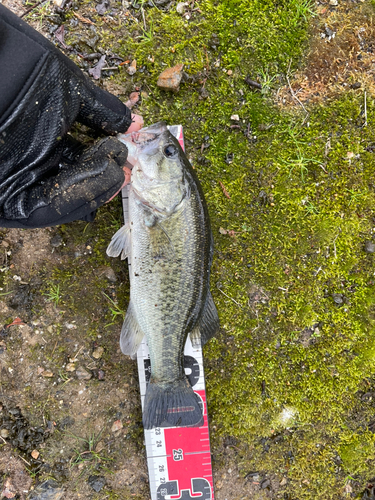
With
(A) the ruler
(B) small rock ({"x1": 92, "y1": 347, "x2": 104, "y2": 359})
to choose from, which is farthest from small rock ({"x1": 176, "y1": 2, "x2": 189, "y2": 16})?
(B) small rock ({"x1": 92, "y1": 347, "x2": 104, "y2": 359})

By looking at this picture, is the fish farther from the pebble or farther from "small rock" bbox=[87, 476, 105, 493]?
"small rock" bbox=[87, 476, 105, 493]

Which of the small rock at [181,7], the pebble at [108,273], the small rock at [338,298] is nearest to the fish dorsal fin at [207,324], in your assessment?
the pebble at [108,273]

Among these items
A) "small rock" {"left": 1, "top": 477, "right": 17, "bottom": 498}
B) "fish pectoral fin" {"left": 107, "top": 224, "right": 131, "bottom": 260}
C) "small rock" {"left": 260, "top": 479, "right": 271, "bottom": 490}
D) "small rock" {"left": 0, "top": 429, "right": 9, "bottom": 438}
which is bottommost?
"small rock" {"left": 260, "top": 479, "right": 271, "bottom": 490}

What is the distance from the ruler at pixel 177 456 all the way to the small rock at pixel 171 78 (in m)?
0.40

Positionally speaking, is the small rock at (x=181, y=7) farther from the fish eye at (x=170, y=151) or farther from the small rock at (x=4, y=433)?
the small rock at (x=4, y=433)

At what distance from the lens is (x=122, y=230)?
305cm

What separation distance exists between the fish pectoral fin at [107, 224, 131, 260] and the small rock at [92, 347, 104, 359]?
105 centimetres

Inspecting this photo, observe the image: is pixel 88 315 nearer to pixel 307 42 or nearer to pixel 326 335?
pixel 326 335

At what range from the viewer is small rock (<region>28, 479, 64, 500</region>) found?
327cm

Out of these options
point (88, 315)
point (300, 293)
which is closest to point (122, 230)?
point (88, 315)

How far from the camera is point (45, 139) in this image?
2.53m

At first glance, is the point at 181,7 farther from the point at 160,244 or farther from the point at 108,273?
the point at 108,273

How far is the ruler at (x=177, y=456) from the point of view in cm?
330

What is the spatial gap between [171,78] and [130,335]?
8.54 feet
